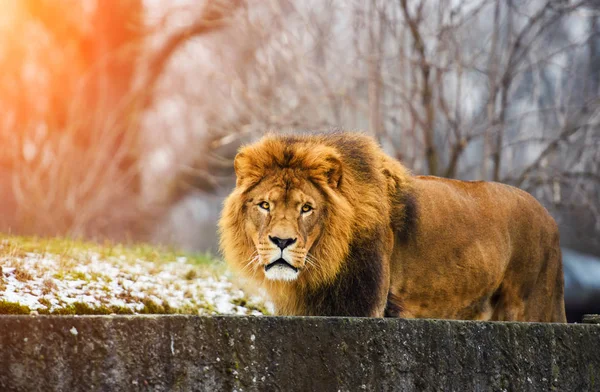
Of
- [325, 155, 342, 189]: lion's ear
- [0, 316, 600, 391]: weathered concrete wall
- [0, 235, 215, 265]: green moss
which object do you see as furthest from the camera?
[0, 235, 215, 265]: green moss

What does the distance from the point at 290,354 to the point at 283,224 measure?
3.95 feet

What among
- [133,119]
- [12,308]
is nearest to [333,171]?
[12,308]

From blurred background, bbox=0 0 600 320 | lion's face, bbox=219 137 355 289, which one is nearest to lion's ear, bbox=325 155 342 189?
lion's face, bbox=219 137 355 289

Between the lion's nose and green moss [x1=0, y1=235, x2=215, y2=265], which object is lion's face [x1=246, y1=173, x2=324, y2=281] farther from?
green moss [x1=0, y1=235, x2=215, y2=265]

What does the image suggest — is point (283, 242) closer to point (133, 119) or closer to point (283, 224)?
point (283, 224)

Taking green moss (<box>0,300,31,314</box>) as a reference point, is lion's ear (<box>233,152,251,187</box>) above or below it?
above

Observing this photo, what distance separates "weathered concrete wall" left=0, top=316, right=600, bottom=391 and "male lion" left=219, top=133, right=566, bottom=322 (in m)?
1.04

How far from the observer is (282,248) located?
15.0ft

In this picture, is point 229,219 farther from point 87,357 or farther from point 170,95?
point 170,95

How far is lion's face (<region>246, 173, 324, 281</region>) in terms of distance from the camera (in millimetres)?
4570

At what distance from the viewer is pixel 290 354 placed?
3488mm

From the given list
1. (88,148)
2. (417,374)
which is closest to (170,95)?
(88,148)

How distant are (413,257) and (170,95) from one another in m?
17.9

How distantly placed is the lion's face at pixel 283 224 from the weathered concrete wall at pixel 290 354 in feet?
3.34
